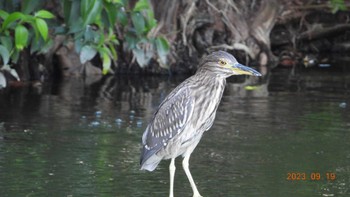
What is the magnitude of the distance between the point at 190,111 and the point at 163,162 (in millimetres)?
1625

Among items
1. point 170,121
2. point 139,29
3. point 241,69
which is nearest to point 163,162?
point 170,121

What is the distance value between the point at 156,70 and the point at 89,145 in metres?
7.08

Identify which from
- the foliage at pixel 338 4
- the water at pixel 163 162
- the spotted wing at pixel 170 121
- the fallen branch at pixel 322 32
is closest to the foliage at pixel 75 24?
the water at pixel 163 162

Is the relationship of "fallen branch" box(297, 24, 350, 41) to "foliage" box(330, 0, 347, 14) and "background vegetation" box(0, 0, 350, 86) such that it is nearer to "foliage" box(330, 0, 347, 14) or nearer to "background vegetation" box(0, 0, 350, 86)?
"background vegetation" box(0, 0, 350, 86)

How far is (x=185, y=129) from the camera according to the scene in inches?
312

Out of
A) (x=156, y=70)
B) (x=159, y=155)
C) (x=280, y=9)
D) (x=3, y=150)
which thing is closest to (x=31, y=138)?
(x=3, y=150)

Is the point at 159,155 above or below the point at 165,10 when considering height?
below

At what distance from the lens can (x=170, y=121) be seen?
800 cm

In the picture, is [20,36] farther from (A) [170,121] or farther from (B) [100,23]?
(A) [170,121]

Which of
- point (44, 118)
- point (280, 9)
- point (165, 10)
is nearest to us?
point (44, 118)

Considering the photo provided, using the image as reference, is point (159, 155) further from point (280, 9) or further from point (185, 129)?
point (280, 9)

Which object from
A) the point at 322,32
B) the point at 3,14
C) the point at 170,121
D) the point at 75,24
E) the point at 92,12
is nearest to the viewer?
the point at 170,121

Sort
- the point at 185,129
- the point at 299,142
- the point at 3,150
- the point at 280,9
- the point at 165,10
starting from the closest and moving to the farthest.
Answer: the point at 185,129
the point at 3,150
the point at 299,142
the point at 165,10
the point at 280,9

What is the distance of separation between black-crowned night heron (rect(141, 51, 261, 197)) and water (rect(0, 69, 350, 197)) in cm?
34
